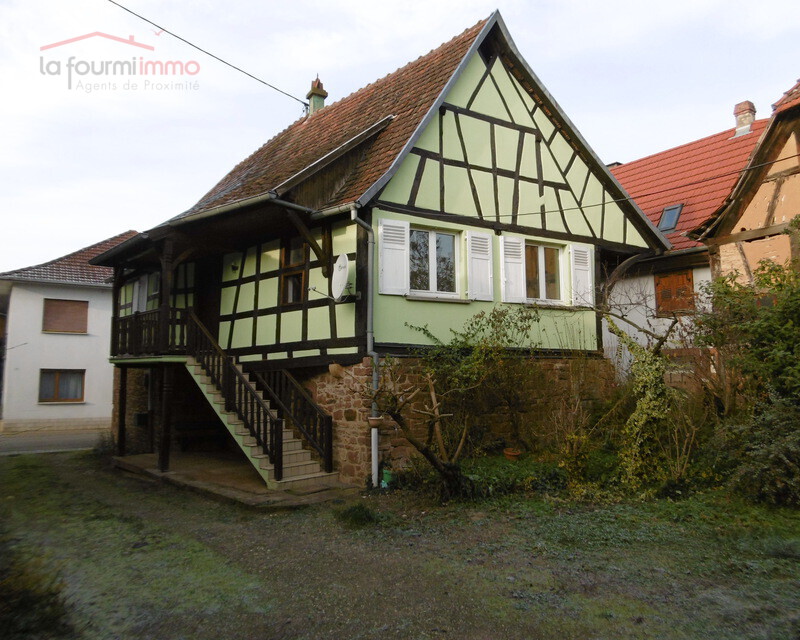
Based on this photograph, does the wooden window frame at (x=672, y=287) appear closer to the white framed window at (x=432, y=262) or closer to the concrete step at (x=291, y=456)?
the white framed window at (x=432, y=262)

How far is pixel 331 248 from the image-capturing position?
32.2 feet

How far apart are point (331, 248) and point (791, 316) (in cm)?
636

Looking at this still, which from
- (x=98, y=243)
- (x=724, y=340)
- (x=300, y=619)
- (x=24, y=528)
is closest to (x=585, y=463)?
(x=724, y=340)

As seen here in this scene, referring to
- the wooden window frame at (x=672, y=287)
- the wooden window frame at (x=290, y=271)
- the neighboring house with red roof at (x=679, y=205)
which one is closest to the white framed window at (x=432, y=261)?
the wooden window frame at (x=290, y=271)

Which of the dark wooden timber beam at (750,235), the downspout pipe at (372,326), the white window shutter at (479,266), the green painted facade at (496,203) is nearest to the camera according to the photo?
the downspout pipe at (372,326)

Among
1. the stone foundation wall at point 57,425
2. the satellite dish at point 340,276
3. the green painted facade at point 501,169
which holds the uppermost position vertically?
the green painted facade at point 501,169

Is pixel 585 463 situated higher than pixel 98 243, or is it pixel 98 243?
pixel 98 243

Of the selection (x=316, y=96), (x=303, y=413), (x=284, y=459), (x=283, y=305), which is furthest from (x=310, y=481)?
(x=316, y=96)

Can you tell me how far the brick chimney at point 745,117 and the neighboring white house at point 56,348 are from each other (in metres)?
20.3

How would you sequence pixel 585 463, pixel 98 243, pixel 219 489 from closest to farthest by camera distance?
1. pixel 585 463
2. pixel 219 489
3. pixel 98 243

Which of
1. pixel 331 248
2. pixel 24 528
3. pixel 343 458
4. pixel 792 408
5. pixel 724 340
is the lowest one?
pixel 24 528

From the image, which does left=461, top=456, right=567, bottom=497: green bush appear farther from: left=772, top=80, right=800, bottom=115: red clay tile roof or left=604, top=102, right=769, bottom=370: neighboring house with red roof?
left=772, top=80, right=800, bottom=115: red clay tile roof

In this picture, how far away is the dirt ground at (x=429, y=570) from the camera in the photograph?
14.3 ft

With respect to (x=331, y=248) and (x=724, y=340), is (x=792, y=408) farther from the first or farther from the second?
(x=331, y=248)
